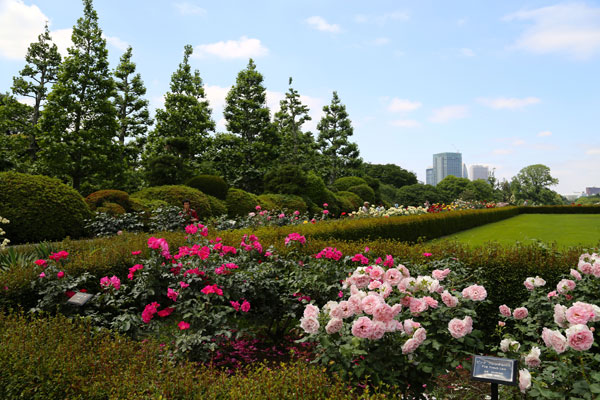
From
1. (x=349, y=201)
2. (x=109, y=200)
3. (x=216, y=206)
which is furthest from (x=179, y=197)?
(x=349, y=201)

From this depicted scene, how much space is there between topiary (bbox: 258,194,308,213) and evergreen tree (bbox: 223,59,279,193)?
450 cm

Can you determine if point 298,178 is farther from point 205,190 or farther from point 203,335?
point 203,335

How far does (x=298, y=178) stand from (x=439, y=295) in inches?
611

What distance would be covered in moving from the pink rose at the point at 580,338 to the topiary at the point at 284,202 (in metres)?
13.5

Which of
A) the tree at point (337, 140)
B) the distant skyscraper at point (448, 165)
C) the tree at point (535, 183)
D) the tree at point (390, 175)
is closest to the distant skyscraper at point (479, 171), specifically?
the distant skyscraper at point (448, 165)

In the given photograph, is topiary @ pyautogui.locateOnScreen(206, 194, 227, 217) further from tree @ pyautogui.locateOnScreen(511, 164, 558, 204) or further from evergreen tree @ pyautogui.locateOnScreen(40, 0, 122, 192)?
tree @ pyautogui.locateOnScreen(511, 164, 558, 204)

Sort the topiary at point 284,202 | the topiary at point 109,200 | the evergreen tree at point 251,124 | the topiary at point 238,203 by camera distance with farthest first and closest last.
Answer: the evergreen tree at point 251,124 < the topiary at point 284,202 < the topiary at point 238,203 < the topiary at point 109,200

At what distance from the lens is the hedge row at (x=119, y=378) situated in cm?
196

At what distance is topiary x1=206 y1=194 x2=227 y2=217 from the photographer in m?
13.3

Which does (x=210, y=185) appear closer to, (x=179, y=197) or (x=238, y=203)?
(x=238, y=203)

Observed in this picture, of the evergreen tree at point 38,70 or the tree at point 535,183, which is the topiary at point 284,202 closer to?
the evergreen tree at point 38,70

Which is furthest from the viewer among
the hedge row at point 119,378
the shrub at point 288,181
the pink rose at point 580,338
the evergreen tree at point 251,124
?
the evergreen tree at point 251,124

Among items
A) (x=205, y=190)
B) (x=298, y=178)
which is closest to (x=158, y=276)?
(x=205, y=190)

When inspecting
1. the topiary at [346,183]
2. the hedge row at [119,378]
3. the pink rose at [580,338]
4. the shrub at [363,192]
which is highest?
the topiary at [346,183]
